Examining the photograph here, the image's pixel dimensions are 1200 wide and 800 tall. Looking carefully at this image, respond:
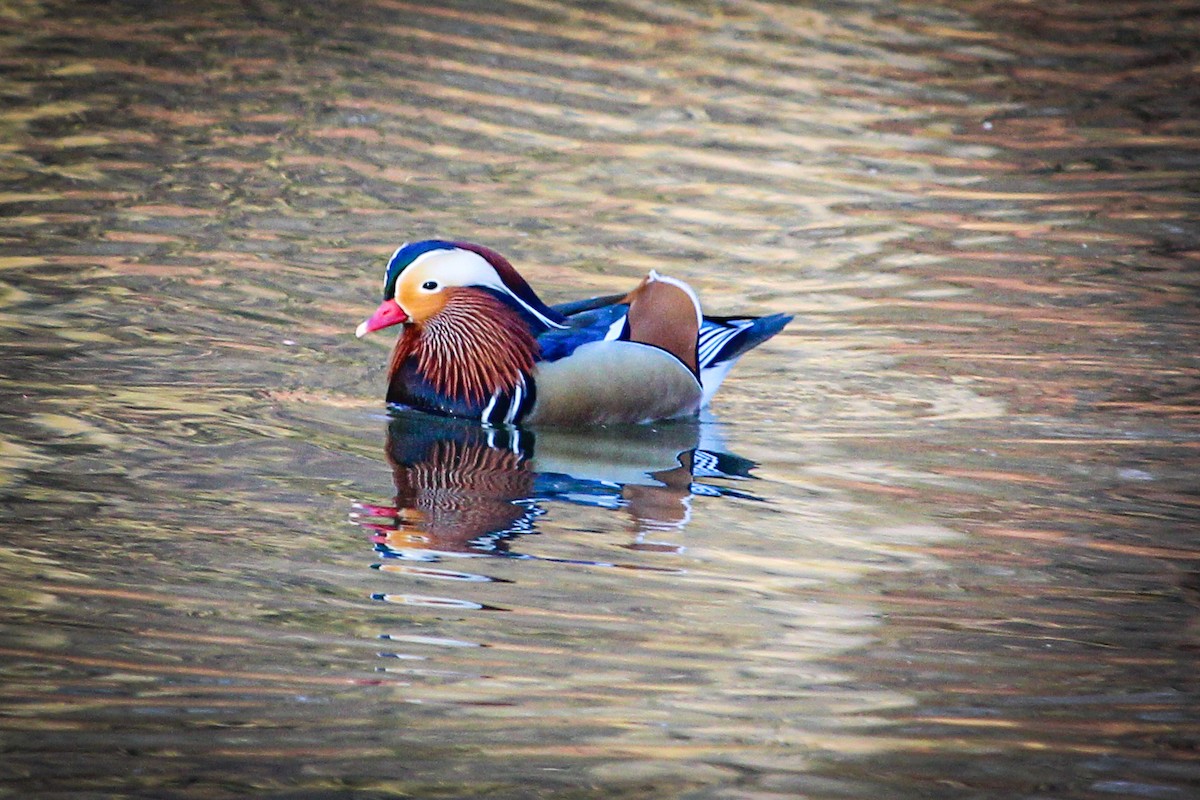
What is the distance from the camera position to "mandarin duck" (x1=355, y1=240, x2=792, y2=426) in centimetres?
770

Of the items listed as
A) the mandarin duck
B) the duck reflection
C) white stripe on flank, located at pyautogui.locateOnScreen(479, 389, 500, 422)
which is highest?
the mandarin duck

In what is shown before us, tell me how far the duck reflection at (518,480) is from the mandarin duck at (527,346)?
9cm

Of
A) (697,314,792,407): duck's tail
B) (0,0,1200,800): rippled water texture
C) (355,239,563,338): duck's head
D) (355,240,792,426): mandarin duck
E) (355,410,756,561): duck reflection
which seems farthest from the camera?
(697,314,792,407): duck's tail

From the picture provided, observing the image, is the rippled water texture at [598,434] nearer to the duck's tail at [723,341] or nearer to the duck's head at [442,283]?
Result: the duck's tail at [723,341]

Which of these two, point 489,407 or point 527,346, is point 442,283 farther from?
point 489,407

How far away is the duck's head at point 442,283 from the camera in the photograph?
780cm

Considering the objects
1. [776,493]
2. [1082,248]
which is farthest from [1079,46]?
[776,493]

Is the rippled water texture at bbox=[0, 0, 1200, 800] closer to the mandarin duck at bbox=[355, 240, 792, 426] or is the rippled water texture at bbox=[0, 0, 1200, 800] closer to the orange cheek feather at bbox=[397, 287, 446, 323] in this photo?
the mandarin duck at bbox=[355, 240, 792, 426]

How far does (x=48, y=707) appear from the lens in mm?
4523

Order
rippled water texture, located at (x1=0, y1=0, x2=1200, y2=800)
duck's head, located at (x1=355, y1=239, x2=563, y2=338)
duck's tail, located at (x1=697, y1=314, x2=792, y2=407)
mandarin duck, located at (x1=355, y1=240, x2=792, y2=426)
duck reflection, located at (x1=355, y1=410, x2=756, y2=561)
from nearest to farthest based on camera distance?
rippled water texture, located at (x1=0, y1=0, x2=1200, y2=800) → duck reflection, located at (x1=355, y1=410, x2=756, y2=561) → mandarin duck, located at (x1=355, y1=240, x2=792, y2=426) → duck's head, located at (x1=355, y1=239, x2=563, y2=338) → duck's tail, located at (x1=697, y1=314, x2=792, y2=407)

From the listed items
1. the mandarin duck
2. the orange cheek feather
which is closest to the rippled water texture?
the mandarin duck

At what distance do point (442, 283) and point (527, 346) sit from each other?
49 cm

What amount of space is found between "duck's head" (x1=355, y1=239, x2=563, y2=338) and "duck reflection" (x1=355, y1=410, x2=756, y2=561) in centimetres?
44

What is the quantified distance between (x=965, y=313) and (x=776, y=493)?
289 cm
